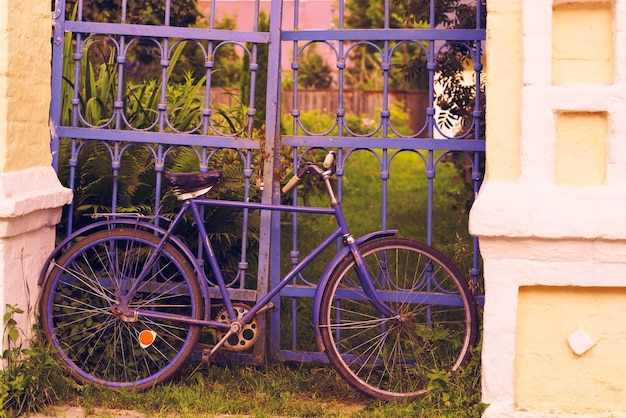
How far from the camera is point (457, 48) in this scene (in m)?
5.91

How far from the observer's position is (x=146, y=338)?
4.56m

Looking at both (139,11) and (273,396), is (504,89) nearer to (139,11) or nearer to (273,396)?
(273,396)

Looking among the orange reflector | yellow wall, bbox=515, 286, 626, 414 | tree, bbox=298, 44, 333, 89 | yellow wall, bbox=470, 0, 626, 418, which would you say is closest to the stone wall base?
the orange reflector

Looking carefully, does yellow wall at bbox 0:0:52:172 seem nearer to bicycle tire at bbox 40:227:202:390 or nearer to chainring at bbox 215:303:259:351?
bicycle tire at bbox 40:227:202:390

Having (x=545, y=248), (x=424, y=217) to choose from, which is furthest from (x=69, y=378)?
(x=424, y=217)

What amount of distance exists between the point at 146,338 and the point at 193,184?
841mm

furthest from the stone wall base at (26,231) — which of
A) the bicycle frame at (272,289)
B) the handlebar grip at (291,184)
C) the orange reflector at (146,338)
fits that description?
the handlebar grip at (291,184)

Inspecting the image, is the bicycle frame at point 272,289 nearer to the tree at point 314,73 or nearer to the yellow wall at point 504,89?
the yellow wall at point 504,89

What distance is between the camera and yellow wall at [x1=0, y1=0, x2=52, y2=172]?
4.30 metres

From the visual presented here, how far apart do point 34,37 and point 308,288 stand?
6.46 feet

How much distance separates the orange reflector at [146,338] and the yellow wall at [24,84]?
3.48ft

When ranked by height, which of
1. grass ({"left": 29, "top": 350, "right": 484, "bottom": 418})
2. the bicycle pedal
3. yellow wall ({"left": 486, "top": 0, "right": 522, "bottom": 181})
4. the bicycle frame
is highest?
yellow wall ({"left": 486, "top": 0, "right": 522, "bottom": 181})

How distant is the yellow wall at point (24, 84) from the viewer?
4.30m

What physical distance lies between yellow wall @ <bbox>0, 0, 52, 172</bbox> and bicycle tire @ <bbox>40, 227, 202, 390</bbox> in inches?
22.6
